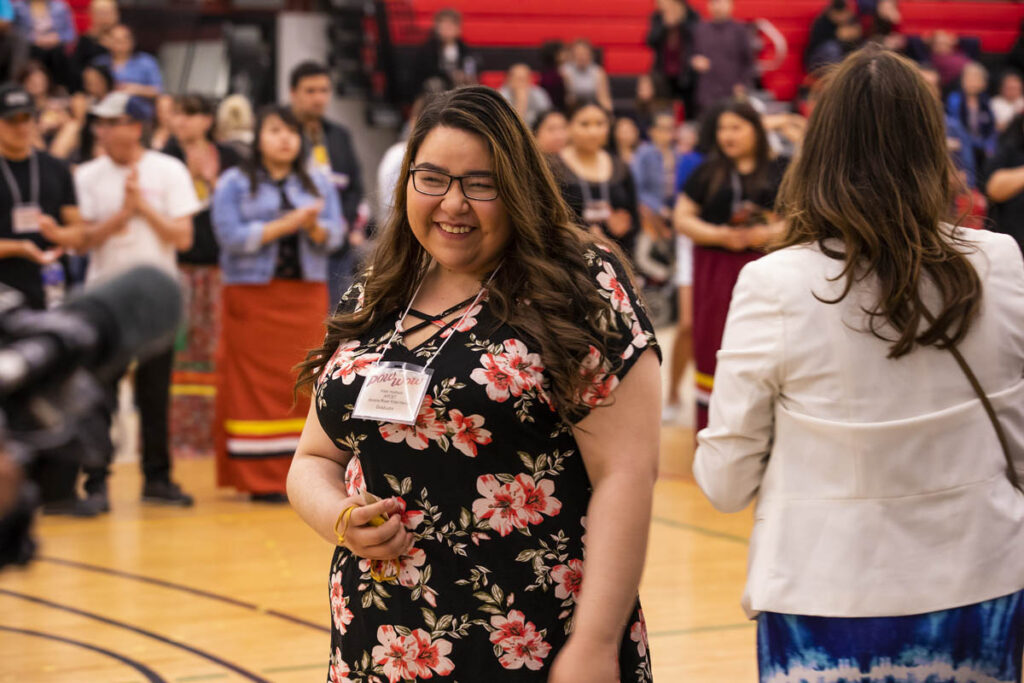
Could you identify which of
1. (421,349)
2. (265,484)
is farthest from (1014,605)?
(265,484)

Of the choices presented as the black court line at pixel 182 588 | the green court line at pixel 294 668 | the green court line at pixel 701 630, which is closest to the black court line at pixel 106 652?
the green court line at pixel 294 668

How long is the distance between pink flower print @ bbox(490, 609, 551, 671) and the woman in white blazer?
34cm

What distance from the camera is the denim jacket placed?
6.61 meters

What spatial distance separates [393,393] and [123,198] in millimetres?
4730

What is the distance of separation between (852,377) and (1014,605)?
0.43 metres

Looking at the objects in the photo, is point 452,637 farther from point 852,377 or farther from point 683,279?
point 683,279

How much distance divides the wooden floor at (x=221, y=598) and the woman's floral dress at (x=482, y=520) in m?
2.06

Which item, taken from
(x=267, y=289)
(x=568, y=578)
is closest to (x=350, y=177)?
(x=267, y=289)

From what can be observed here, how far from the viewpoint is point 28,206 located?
245 inches

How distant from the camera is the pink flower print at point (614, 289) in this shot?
2.26 meters

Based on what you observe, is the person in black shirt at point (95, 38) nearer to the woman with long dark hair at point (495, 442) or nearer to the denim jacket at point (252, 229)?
the denim jacket at point (252, 229)

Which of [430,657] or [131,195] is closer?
[430,657]

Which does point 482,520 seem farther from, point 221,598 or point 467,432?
point 221,598

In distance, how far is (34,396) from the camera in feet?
4.49
